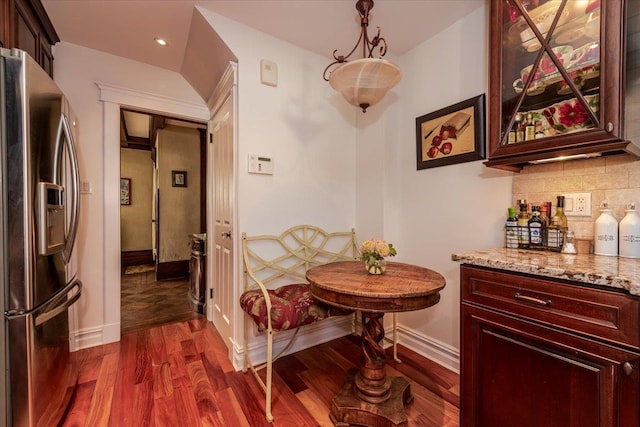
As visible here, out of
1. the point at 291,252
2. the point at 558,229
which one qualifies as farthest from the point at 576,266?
the point at 291,252

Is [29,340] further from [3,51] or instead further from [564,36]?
[564,36]

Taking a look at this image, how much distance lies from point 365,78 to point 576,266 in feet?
4.21

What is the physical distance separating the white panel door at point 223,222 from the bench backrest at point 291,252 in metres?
0.20

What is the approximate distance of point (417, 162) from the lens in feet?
7.27

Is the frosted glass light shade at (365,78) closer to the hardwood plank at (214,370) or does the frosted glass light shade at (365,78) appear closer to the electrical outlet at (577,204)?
the electrical outlet at (577,204)

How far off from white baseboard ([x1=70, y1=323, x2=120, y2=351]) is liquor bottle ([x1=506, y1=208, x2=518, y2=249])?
3.11m

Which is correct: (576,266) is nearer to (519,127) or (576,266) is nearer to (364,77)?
(519,127)

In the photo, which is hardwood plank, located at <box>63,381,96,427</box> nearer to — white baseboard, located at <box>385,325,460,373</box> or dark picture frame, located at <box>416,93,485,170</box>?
white baseboard, located at <box>385,325,460,373</box>

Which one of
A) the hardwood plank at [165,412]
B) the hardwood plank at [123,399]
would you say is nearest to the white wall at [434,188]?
the hardwood plank at [165,412]

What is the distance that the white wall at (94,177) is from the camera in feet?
7.31

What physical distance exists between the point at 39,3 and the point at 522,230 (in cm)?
335

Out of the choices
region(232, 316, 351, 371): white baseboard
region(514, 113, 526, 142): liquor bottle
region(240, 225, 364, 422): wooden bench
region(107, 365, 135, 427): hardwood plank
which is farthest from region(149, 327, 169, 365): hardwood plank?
region(514, 113, 526, 142): liquor bottle

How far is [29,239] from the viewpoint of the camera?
1115mm

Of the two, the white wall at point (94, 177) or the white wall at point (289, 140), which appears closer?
the white wall at point (289, 140)
